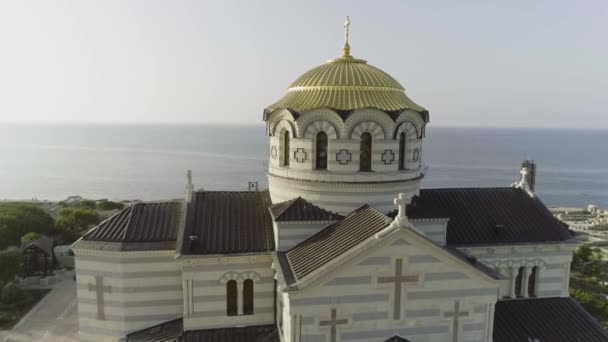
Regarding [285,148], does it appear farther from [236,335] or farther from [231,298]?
[236,335]

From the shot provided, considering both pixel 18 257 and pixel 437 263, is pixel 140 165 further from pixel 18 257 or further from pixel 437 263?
pixel 437 263

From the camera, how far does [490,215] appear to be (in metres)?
18.9

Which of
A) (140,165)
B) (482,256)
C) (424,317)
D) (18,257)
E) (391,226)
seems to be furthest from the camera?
(140,165)

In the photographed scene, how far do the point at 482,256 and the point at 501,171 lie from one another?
414 ft

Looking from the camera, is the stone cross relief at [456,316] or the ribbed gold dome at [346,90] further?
the ribbed gold dome at [346,90]

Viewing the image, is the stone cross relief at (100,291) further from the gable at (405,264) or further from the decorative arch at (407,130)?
the decorative arch at (407,130)

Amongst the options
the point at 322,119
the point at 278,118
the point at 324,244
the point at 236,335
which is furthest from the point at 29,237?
the point at 324,244

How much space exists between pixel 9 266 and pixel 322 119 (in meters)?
26.3

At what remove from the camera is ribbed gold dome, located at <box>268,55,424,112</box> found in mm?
16562

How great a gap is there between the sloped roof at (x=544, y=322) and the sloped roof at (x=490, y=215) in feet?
8.78

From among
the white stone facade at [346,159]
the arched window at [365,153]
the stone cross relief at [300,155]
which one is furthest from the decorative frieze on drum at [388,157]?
the stone cross relief at [300,155]

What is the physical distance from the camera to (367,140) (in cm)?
1672

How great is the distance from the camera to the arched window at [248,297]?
16078mm

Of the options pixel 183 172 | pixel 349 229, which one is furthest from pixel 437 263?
pixel 183 172
